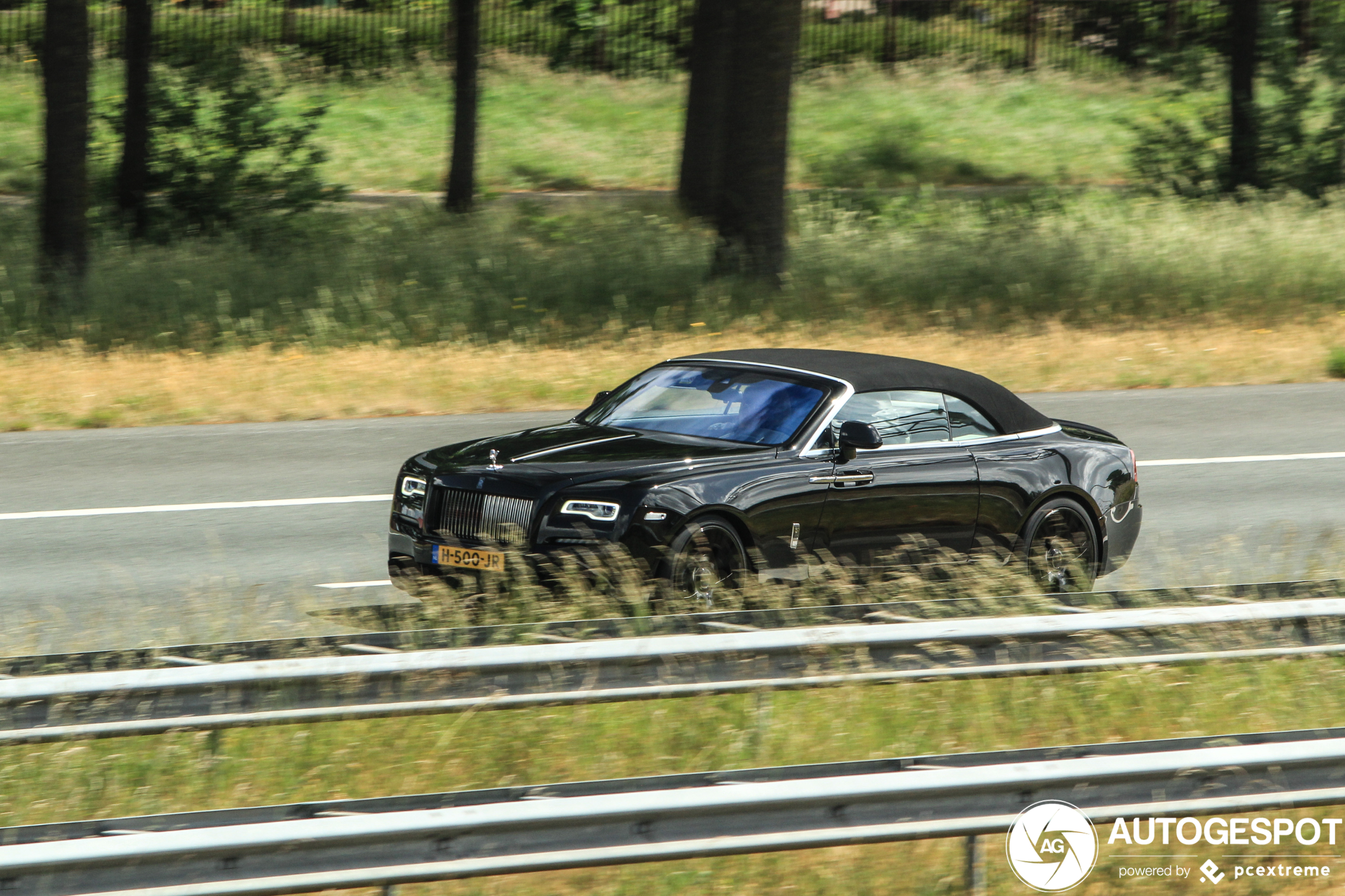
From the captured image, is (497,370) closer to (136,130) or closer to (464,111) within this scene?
(136,130)

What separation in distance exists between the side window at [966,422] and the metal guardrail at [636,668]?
8.92 feet

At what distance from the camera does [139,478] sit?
12391 millimetres

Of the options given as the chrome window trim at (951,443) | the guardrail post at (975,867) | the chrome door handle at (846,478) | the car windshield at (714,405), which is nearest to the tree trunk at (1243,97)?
the chrome window trim at (951,443)

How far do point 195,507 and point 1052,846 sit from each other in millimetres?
8425

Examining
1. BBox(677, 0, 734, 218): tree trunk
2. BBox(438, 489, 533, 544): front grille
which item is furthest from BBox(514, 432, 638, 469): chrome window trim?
BBox(677, 0, 734, 218): tree trunk

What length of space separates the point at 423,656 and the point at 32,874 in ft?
4.84

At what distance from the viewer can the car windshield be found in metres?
8.27

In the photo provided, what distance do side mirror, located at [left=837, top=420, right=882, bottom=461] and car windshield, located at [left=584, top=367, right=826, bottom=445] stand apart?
0.92 feet

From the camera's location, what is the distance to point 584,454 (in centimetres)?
788

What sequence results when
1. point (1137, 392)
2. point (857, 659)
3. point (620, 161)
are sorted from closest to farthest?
point (857, 659) < point (1137, 392) < point (620, 161)

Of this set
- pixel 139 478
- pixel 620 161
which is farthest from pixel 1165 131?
pixel 139 478

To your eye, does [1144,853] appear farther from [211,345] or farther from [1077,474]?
[211,345]

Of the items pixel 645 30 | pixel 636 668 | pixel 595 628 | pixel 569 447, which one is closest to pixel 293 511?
pixel 569 447

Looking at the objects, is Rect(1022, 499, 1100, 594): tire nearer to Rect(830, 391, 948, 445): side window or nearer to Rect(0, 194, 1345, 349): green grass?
Rect(830, 391, 948, 445): side window
